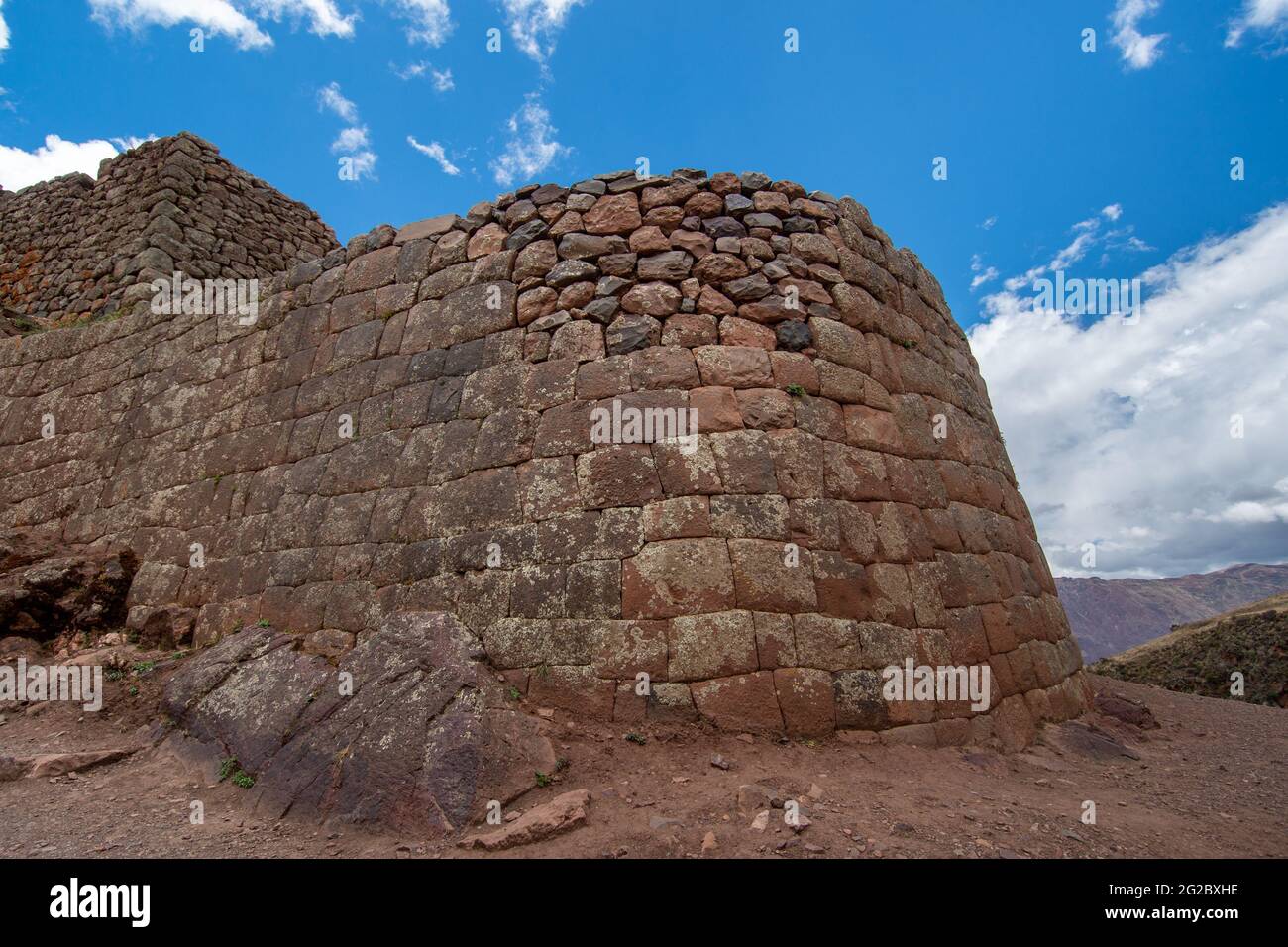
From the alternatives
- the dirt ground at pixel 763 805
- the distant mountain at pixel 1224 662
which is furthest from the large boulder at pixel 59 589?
the distant mountain at pixel 1224 662

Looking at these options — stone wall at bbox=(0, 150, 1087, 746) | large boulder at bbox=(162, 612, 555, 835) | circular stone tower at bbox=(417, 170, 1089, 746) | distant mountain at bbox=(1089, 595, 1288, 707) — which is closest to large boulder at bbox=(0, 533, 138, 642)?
stone wall at bbox=(0, 150, 1087, 746)

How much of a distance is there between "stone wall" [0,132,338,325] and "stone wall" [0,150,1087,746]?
3.01 meters

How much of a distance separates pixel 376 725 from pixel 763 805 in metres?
2.38

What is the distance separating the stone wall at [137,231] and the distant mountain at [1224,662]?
14.2m

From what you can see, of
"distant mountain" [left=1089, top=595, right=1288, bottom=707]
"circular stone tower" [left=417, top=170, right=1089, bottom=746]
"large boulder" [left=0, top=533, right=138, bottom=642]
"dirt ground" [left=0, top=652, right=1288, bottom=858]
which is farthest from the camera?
"distant mountain" [left=1089, top=595, right=1288, bottom=707]

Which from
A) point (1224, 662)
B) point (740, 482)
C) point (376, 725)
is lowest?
point (1224, 662)

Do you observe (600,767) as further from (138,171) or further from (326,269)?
(138,171)

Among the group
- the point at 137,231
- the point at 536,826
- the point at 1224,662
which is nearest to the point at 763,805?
the point at 536,826

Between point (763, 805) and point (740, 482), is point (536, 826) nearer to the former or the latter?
point (763, 805)

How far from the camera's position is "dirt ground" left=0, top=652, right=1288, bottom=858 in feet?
11.4

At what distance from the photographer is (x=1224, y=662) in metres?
10.1

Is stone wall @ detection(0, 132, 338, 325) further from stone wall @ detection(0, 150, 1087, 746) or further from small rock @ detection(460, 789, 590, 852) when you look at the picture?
small rock @ detection(460, 789, 590, 852)

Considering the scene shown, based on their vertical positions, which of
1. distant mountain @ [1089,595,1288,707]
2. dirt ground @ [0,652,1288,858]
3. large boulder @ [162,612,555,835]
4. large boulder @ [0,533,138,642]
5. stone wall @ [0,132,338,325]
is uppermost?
stone wall @ [0,132,338,325]
